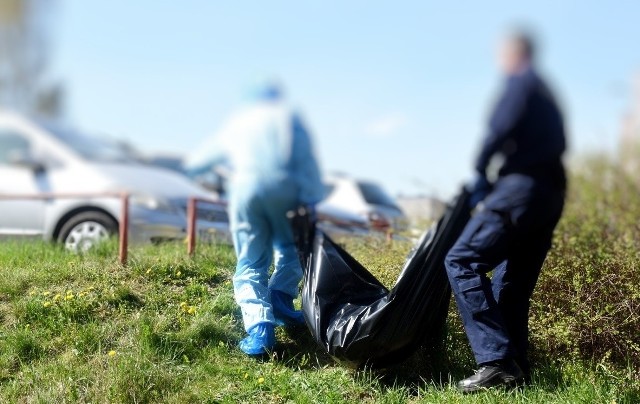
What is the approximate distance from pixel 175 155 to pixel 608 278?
10.9 meters

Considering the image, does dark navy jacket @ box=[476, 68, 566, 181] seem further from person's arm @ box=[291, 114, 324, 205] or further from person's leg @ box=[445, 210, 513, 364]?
person's arm @ box=[291, 114, 324, 205]

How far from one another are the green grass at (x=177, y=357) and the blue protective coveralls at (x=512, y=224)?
30 centimetres

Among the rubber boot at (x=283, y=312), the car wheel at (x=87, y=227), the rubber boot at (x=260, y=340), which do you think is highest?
the car wheel at (x=87, y=227)

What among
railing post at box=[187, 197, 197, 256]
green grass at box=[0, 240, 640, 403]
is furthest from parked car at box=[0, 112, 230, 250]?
green grass at box=[0, 240, 640, 403]

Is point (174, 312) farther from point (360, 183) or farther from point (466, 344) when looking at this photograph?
point (360, 183)

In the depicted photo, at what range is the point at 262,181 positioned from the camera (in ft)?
12.2

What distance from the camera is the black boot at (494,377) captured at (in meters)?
3.86

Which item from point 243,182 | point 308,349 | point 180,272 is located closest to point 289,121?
point 243,182

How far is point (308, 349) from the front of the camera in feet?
14.4

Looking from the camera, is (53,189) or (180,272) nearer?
(180,272)

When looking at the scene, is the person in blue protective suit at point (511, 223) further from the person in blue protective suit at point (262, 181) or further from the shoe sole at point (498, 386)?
the person in blue protective suit at point (262, 181)

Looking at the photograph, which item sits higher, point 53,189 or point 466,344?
point 53,189

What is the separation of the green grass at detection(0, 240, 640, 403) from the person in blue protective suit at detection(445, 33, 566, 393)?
0.25 m

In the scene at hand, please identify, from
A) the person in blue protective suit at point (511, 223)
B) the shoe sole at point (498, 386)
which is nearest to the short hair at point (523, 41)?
the person in blue protective suit at point (511, 223)
